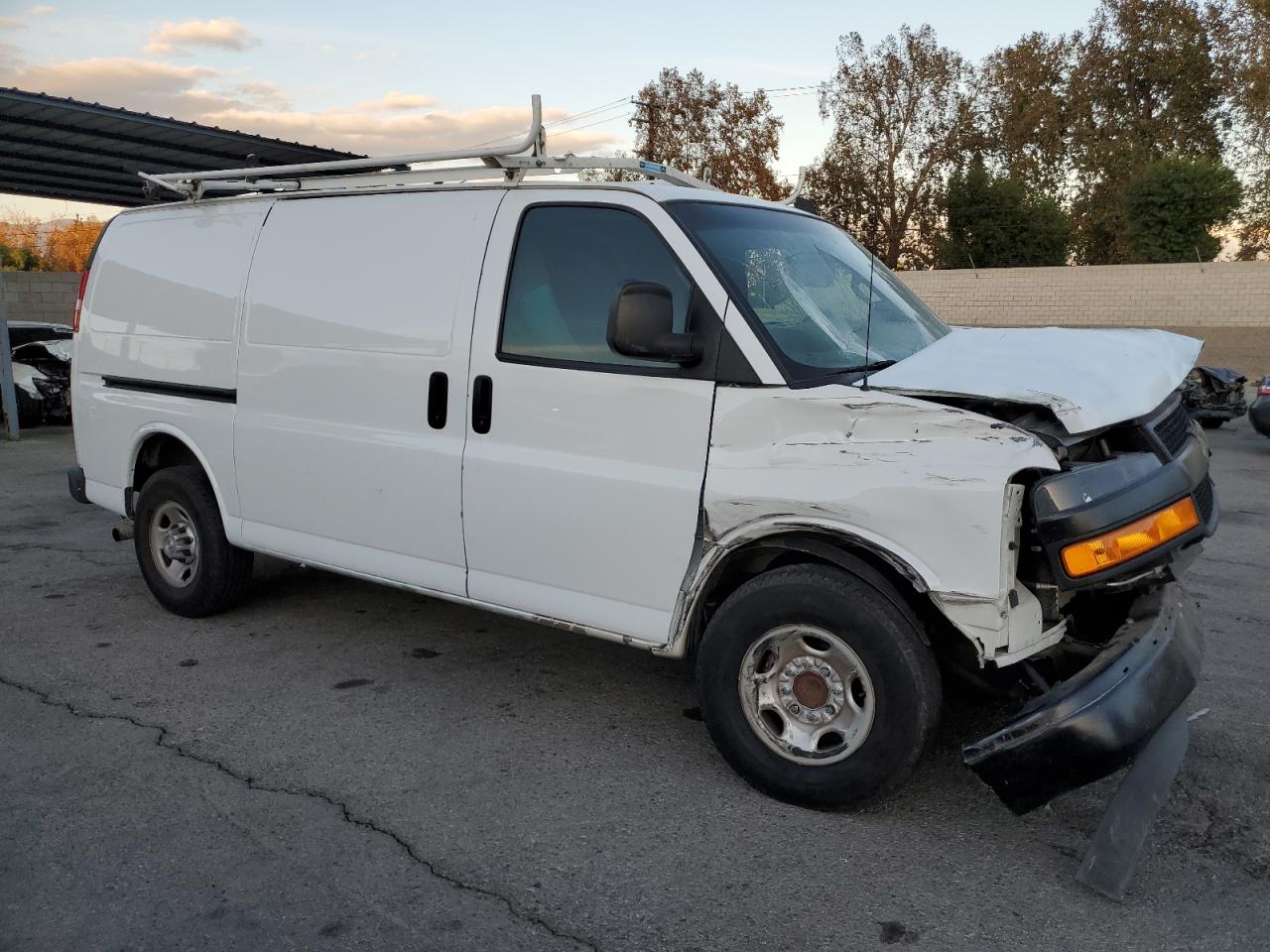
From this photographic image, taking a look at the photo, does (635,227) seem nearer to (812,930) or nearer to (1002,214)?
(812,930)

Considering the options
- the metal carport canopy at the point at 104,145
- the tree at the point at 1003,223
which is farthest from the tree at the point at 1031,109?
the metal carport canopy at the point at 104,145

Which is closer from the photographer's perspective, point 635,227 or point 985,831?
point 985,831

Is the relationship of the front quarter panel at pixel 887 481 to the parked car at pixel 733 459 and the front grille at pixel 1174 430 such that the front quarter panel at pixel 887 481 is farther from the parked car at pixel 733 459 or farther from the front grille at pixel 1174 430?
the front grille at pixel 1174 430

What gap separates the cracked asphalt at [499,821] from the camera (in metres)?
2.84

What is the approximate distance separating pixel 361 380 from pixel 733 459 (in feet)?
5.92

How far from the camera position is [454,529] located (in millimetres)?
4203

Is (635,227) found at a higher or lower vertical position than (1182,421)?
higher

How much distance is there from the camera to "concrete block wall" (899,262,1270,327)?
25.7 metres

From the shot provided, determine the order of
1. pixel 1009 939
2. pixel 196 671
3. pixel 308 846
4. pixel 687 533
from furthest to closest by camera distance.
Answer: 1. pixel 196 671
2. pixel 687 533
3. pixel 308 846
4. pixel 1009 939

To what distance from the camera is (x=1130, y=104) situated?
40.6 m

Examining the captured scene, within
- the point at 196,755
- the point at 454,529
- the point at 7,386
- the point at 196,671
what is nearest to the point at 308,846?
the point at 196,755

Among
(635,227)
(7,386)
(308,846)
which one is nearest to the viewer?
(308,846)

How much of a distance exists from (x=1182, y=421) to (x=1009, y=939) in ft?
6.55

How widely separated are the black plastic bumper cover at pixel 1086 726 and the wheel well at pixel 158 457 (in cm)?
428
